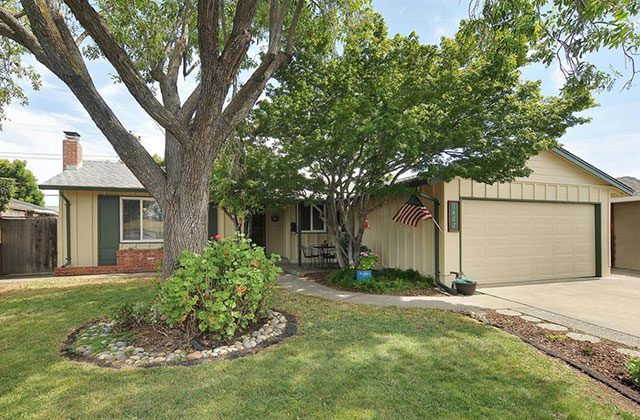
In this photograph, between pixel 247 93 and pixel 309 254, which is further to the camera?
pixel 309 254

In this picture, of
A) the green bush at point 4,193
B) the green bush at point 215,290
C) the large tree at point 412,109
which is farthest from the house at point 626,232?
the green bush at point 4,193

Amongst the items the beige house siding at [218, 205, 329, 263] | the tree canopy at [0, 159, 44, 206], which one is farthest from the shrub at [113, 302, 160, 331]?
the tree canopy at [0, 159, 44, 206]

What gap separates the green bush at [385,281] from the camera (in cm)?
751

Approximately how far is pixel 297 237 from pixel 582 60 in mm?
9697

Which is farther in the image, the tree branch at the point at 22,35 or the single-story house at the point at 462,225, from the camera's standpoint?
the single-story house at the point at 462,225

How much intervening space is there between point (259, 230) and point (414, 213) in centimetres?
828

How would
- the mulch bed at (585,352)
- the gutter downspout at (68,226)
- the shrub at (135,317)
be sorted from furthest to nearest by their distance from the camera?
the gutter downspout at (68,226) → the shrub at (135,317) → the mulch bed at (585,352)

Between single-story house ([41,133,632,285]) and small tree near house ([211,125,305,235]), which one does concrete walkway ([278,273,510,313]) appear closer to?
single-story house ([41,133,632,285])

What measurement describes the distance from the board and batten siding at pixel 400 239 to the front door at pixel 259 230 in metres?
5.00

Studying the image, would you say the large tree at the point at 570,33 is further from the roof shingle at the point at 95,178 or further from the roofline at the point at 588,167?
the roof shingle at the point at 95,178

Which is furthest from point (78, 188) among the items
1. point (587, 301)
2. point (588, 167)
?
point (588, 167)

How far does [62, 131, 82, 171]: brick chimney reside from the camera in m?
11.4

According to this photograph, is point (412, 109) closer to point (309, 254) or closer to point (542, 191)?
point (542, 191)

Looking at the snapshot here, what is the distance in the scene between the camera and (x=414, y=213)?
25.8 feet
